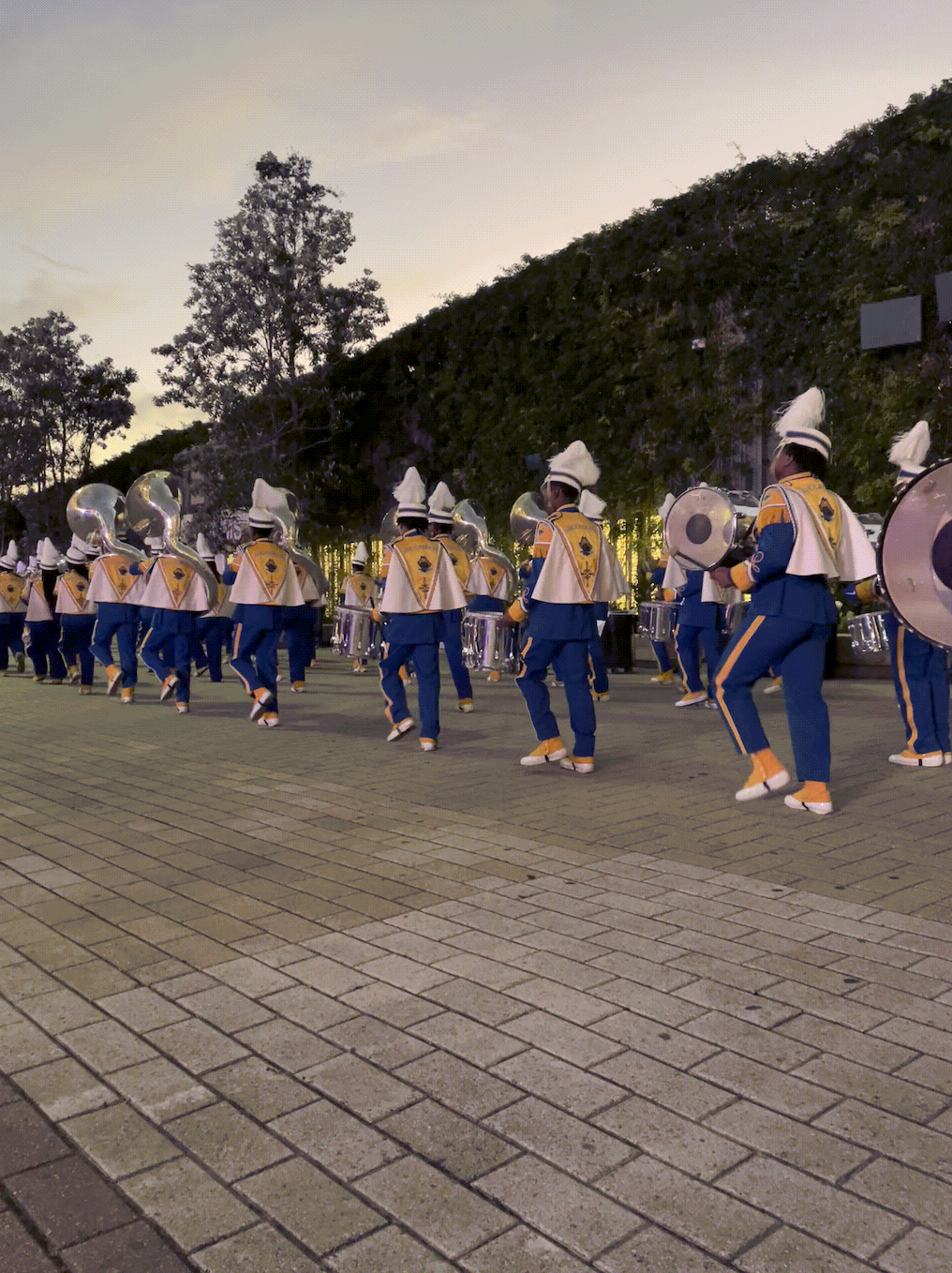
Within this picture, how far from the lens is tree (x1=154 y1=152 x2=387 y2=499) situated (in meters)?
20.0

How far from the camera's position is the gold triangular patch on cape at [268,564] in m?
9.77

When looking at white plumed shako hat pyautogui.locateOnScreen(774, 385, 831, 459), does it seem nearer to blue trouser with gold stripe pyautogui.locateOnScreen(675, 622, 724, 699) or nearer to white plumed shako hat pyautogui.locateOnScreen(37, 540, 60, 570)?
blue trouser with gold stripe pyautogui.locateOnScreen(675, 622, 724, 699)

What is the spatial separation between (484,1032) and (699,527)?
22.3 feet

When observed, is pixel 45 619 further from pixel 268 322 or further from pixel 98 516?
pixel 268 322

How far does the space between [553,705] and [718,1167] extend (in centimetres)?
819

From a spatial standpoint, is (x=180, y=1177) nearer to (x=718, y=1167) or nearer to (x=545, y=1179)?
(x=545, y=1179)

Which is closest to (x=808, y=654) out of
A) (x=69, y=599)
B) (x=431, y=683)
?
(x=431, y=683)

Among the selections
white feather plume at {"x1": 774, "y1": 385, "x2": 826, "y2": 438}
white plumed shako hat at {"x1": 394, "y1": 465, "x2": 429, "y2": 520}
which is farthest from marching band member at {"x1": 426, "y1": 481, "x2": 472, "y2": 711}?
white feather plume at {"x1": 774, "y1": 385, "x2": 826, "y2": 438}

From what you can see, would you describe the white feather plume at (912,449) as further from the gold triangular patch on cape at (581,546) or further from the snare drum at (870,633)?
the gold triangular patch on cape at (581,546)

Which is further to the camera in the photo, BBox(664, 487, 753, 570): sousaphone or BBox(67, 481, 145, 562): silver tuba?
BBox(67, 481, 145, 562): silver tuba

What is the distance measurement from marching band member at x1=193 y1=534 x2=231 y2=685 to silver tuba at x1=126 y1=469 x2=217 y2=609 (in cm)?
114

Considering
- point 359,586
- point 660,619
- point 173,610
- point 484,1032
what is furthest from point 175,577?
point 484,1032

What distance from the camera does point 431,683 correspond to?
26.2ft

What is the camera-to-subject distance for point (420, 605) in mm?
7930
